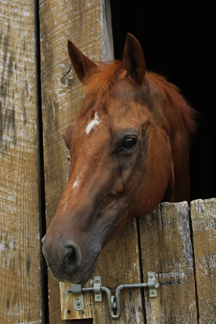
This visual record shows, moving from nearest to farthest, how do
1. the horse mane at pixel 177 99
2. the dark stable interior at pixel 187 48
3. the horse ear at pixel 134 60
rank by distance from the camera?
the horse ear at pixel 134 60 < the horse mane at pixel 177 99 < the dark stable interior at pixel 187 48

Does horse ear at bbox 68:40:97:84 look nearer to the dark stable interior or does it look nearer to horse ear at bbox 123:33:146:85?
horse ear at bbox 123:33:146:85

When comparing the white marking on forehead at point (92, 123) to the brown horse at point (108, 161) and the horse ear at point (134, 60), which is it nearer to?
the brown horse at point (108, 161)

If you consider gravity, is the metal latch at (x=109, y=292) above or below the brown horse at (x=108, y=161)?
below

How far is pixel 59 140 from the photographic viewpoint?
1890 millimetres

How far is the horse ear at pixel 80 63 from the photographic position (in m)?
1.73

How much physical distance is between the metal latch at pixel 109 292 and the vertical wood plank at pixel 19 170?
315 millimetres

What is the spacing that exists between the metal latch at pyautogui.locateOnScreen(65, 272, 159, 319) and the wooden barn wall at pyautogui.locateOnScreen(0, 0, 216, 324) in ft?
0.09

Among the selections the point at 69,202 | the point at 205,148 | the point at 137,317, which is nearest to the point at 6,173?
the point at 69,202

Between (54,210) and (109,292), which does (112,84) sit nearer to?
(54,210)

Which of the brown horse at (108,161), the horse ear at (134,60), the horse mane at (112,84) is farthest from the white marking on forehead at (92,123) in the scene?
the horse ear at (134,60)

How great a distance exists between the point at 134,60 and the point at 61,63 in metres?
0.57

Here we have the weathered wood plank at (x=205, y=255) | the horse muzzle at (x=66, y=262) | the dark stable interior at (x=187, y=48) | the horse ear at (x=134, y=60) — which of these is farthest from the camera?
the dark stable interior at (x=187, y=48)

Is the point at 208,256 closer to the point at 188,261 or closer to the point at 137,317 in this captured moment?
the point at 188,261

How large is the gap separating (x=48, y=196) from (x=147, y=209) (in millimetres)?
615
